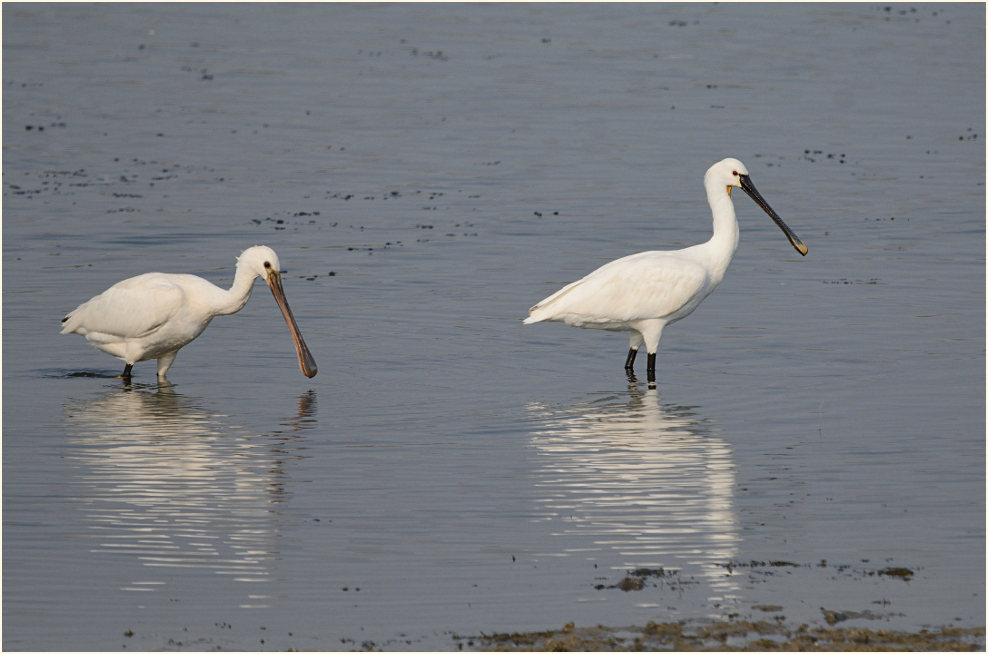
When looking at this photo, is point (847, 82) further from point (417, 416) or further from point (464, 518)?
point (464, 518)

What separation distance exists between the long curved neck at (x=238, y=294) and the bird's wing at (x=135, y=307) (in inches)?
11.0

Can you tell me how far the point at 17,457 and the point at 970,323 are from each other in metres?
7.59

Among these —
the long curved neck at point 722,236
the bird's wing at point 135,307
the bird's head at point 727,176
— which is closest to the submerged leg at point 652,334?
the long curved neck at point 722,236

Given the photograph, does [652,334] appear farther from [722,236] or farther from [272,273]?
[272,273]

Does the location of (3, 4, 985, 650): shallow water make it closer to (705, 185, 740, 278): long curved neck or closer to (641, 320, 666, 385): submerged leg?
(641, 320, 666, 385): submerged leg

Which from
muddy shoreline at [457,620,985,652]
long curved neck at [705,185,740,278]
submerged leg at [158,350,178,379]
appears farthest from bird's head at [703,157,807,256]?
muddy shoreline at [457,620,985,652]

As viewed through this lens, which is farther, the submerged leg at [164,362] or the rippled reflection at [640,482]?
the submerged leg at [164,362]

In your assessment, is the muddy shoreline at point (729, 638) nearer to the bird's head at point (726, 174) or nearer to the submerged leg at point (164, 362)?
the submerged leg at point (164, 362)

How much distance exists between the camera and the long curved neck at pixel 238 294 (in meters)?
11.7

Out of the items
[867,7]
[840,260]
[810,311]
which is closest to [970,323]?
[810,311]

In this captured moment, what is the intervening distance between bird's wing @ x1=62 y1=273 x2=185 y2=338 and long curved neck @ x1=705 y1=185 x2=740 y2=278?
3.93 metres

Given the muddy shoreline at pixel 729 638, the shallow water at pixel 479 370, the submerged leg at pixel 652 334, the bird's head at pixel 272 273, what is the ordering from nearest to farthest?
the muddy shoreline at pixel 729 638 < the shallow water at pixel 479 370 < the bird's head at pixel 272 273 < the submerged leg at pixel 652 334

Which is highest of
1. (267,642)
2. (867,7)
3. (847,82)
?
(867,7)

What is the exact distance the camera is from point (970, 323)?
43.7ft
